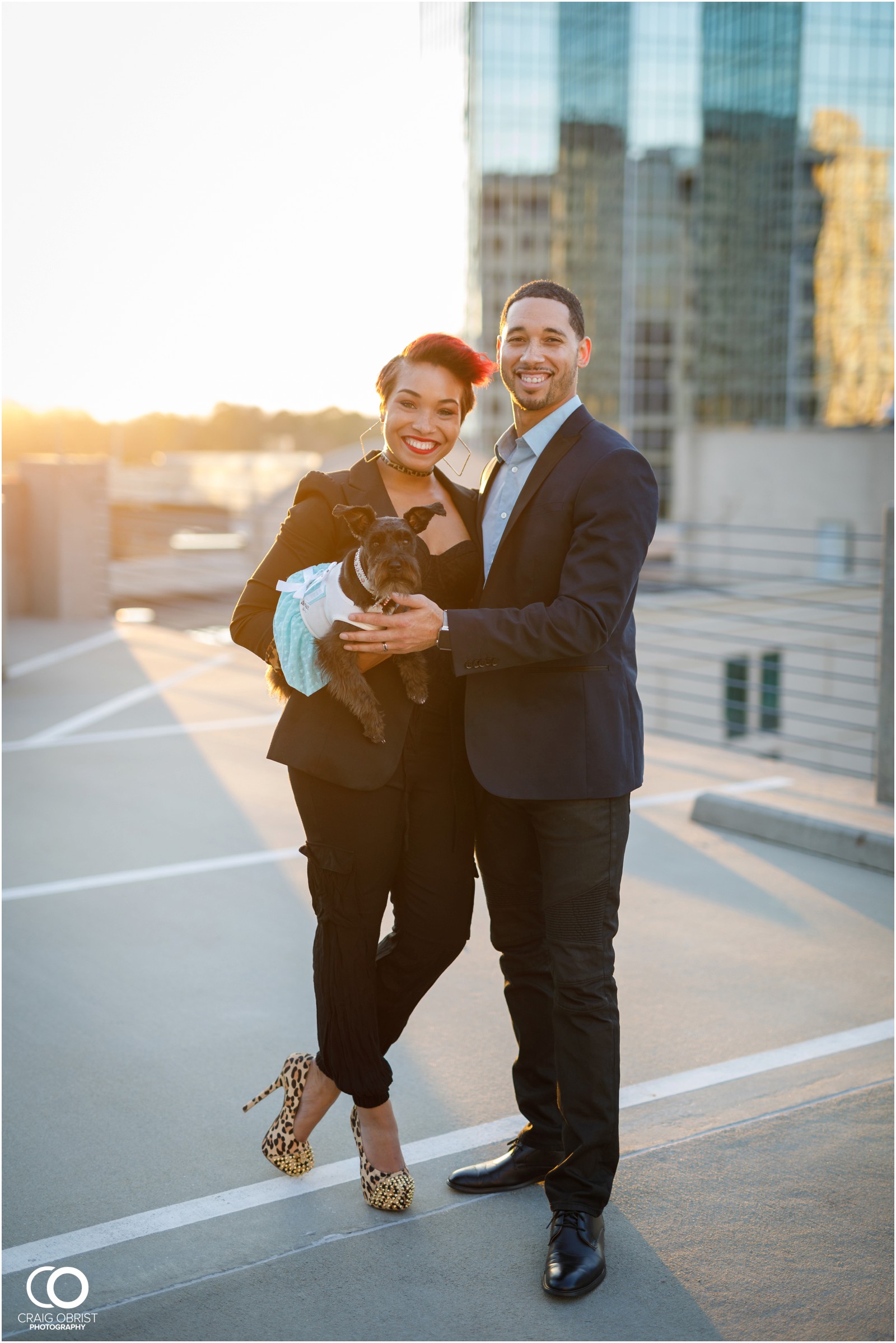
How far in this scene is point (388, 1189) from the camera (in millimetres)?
2729

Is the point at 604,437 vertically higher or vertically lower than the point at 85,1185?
higher

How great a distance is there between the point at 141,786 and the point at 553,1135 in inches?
166

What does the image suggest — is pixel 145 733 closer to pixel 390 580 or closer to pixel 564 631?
pixel 390 580

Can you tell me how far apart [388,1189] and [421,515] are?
5.08 ft

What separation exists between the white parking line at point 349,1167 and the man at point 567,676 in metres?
0.46

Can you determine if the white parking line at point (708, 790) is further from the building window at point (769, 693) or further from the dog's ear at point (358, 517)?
the building window at point (769, 693)

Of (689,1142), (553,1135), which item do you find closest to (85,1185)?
(553,1135)

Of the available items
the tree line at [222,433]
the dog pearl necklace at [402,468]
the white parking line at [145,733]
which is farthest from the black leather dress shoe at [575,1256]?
the tree line at [222,433]

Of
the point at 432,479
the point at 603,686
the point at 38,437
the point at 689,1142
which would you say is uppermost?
the point at 38,437

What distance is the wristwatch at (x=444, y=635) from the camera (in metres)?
2.50

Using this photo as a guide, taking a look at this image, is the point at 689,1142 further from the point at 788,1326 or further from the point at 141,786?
the point at 141,786

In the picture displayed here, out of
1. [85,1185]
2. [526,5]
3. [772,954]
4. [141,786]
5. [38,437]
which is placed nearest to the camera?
[85,1185]

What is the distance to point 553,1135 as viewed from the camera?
2908 mm

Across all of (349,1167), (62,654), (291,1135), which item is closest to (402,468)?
(291,1135)
